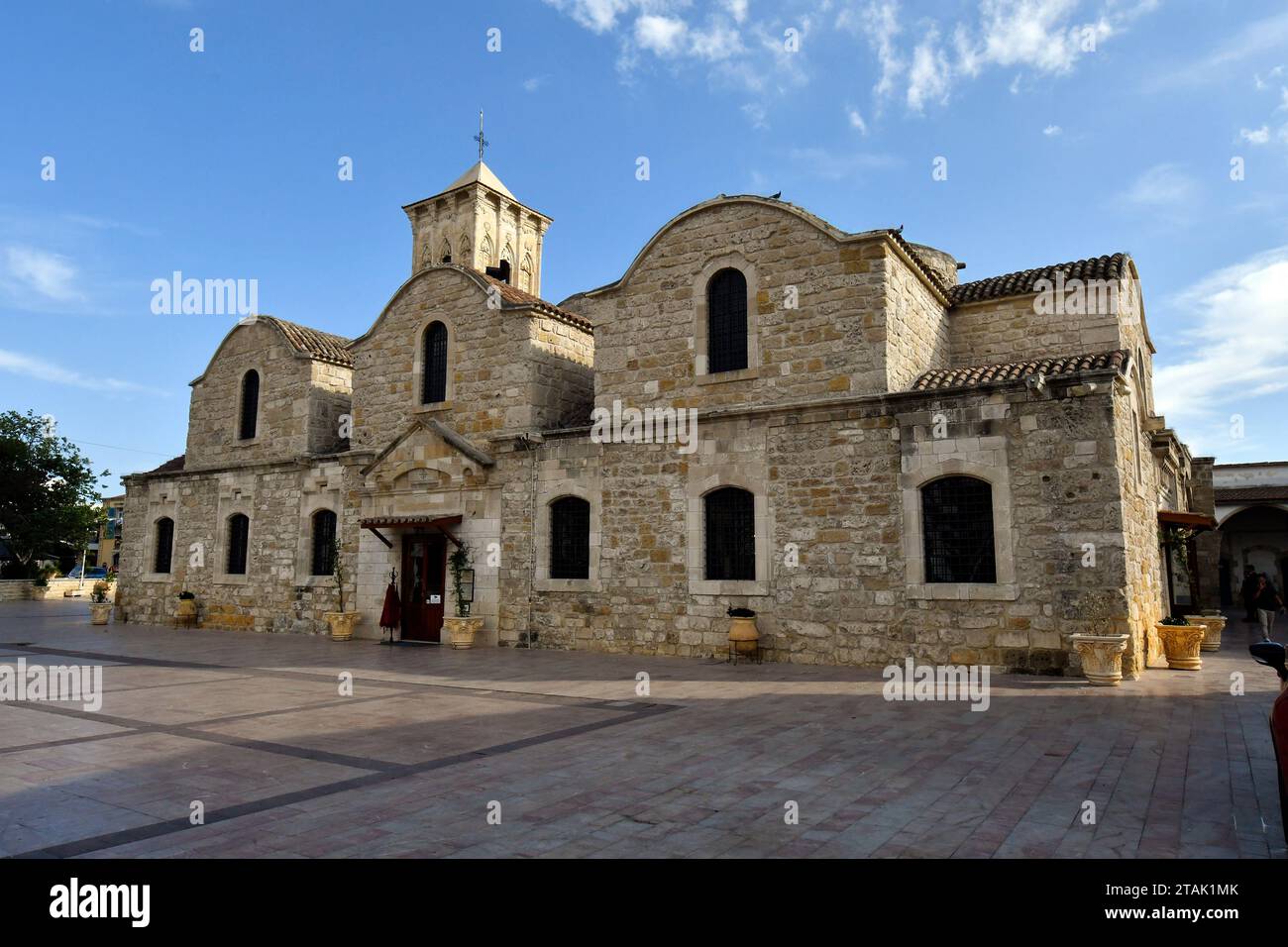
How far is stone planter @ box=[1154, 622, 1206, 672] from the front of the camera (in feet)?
36.6

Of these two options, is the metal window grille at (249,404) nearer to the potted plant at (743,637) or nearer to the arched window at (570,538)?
the arched window at (570,538)

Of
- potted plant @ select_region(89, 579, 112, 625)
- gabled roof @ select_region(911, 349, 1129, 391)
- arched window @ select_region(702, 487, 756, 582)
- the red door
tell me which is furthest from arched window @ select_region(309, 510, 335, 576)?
gabled roof @ select_region(911, 349, 1129, 391)

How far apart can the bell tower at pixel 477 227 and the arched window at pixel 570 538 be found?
64.9 feet

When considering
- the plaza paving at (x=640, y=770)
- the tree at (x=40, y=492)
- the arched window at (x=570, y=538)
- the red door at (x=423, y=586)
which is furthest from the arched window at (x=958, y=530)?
the tree at (x=40, y=492)

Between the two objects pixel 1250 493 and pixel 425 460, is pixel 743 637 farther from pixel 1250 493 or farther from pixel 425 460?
pixel 1250 493

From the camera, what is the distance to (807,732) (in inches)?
289

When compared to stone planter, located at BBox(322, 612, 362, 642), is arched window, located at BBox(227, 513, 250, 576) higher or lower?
higher

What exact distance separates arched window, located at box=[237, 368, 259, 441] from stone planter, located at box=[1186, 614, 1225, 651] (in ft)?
70.5

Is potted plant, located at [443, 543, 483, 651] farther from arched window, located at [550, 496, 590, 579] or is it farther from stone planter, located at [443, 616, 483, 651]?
arched window, located at [550, 496, 590, 579]

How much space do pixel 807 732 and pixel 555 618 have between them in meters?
8.05

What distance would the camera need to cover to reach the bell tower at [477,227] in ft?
108

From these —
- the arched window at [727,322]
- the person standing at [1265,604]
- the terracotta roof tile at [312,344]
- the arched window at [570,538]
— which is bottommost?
the person standing at [1265,604]
